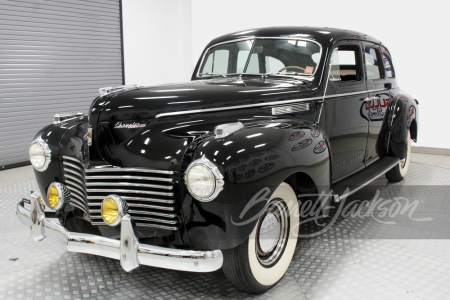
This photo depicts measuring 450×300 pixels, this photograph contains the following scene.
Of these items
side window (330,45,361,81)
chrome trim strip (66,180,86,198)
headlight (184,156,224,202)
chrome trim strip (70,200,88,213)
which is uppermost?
side window (330,45,361,81)

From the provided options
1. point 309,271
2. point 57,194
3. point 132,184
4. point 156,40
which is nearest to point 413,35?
point 156,40

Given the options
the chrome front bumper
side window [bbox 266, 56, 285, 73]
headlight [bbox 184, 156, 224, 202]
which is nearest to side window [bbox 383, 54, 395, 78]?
side window [bbox 266, 56, 285, 73]

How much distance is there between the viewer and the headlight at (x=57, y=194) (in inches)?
89.8

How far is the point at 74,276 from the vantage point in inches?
91.0

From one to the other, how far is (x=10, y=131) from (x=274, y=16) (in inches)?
158

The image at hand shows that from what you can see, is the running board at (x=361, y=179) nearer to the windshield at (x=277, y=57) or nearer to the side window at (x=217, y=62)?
the windshield at (x=277, y=57)

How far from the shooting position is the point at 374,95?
3.40 metres

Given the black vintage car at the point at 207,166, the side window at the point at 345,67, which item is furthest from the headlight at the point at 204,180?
the side window at the point at 345,67

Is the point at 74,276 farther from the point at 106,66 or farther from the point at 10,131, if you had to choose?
the point at 106,66

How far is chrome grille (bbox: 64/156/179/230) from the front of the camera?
6.08ft

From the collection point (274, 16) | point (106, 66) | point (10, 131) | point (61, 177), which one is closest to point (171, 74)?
point (106, 66)

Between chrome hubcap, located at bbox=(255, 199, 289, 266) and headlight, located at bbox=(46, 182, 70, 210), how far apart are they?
3.70ft

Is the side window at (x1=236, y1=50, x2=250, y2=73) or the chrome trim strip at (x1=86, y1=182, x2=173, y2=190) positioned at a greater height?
the side window at (x1=236, y1=50, x2=250, y2=73)

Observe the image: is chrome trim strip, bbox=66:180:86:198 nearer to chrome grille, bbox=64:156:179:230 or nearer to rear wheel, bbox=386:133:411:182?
chrome grille, bbox=64:156:179:230
